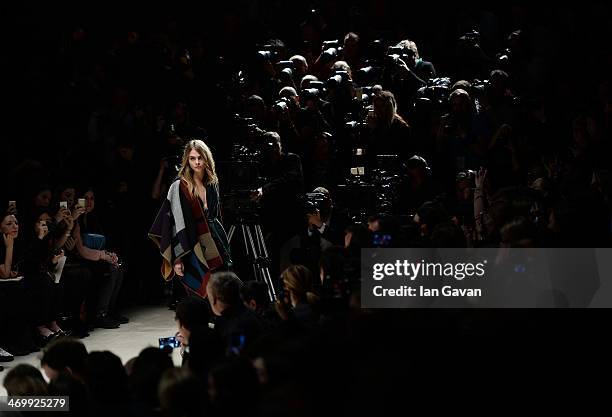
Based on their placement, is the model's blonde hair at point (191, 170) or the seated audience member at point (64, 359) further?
the model's blonde hair at point (191, 170)

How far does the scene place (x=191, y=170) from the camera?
24.7ft

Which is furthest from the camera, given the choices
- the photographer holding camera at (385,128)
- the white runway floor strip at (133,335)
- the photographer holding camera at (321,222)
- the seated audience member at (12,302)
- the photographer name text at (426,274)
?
the photographer holding camera at (385,128)

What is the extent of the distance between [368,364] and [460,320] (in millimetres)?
1241

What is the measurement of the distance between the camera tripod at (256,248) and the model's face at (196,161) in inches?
41.9

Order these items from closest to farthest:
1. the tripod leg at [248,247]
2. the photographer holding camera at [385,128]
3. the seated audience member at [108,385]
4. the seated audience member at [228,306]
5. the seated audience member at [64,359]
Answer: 1. the seated audience member at [108,385]
2. the seated audience member at [64,359]
3. the seated audience member at [228,306]
4. the tripod leg at [248,247]
5. the photographer holding camera at [385,128]

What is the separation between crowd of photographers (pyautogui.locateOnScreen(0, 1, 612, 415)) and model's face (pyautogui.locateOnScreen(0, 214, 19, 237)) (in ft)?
0.05

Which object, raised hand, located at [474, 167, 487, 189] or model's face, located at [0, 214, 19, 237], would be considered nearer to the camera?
model's face, located at [0, 214, 19, 237]

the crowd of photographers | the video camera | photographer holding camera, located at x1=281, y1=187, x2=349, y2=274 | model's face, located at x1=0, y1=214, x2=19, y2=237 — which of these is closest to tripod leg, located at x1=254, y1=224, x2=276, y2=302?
the crowd of photographers

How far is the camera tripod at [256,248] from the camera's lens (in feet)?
27.4

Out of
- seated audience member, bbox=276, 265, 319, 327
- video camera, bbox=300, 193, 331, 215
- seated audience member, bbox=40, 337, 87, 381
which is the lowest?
seated audience member, bbox=40, 337, 87, 381

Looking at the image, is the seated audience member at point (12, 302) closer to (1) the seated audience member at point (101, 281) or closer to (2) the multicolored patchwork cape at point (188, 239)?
(1) the seated audience member at point (101, 281)

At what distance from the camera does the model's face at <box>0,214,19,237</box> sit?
7.80m

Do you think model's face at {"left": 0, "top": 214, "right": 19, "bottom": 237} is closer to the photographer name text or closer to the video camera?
the video camera

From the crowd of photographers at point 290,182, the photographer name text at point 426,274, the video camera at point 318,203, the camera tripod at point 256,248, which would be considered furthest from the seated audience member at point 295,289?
the camera tripod at point 256,248
